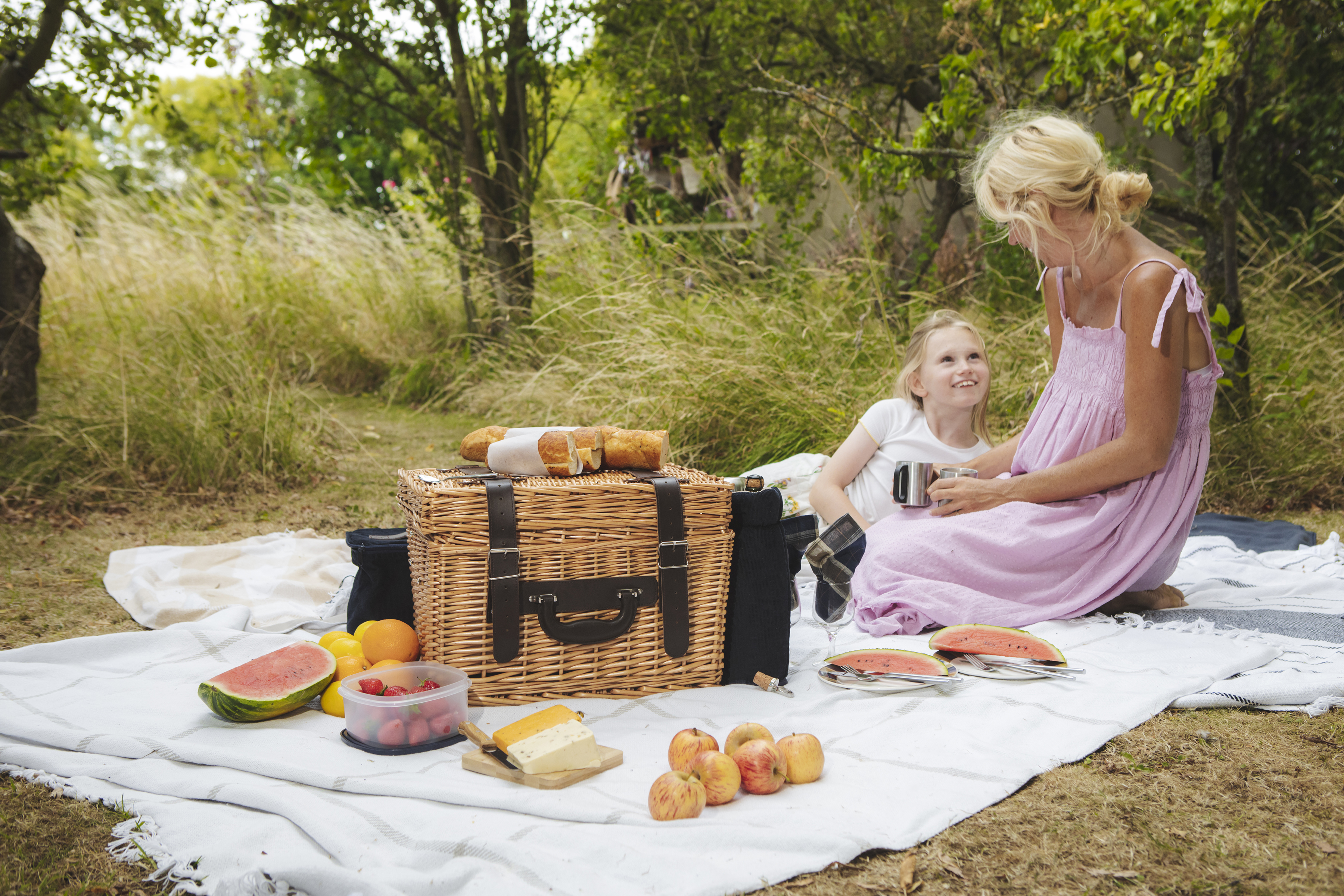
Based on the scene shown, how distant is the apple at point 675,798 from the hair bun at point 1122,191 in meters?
2.09

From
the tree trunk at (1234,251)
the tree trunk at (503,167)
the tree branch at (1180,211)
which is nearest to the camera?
the tree trunk at (1234,251)

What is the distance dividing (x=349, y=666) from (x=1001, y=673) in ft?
5.72

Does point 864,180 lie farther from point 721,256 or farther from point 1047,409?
point 1047,409

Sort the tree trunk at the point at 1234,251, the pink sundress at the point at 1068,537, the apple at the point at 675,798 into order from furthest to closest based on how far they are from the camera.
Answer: the tree trunk at the point at 1234,251 < the pink sundress at the point at 1068,537 < the apple at the point at 675,798

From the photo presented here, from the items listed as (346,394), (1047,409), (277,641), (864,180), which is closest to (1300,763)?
(1047,409)

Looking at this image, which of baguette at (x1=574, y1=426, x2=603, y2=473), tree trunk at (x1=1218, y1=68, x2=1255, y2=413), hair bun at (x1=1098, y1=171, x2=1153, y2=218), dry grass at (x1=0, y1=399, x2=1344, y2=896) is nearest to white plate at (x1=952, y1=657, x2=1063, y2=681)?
dry grass at (x1=0, y1=399, x2=1344, y2=896)

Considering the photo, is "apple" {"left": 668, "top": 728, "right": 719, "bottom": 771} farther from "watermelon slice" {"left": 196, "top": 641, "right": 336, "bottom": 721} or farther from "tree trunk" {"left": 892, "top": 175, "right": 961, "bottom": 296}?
"tree trunk" {"left": 892, "top": 175, "right": 961, "bottom": 296}

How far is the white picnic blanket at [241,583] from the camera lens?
3.10m

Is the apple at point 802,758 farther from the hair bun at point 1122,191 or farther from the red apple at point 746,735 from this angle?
the hair bun at point 1122,191

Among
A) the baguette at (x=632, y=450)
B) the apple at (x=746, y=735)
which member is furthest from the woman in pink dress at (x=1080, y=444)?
the apple at (x=746, y=735)

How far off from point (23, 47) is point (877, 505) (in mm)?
5390

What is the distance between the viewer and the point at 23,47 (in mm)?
5238

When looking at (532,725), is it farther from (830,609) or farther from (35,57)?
(35,57)

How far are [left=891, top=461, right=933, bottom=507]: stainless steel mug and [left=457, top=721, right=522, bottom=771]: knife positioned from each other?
165 cm
